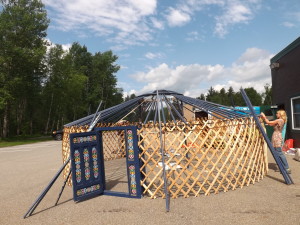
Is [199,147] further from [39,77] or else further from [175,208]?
[39,77]

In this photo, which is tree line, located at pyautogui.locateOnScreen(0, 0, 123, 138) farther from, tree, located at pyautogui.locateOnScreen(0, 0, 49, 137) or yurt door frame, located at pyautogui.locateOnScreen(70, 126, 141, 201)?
yurt door frame, located at pyautogui.locateOnScreen(70, 126, 141, 201)

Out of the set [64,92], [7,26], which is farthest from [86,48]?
[7,26]

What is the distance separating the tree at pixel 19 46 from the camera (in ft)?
58.1

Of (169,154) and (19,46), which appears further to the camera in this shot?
(19,46)

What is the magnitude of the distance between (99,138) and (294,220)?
3.41m

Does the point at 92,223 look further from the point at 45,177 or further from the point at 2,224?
the point at 45,177

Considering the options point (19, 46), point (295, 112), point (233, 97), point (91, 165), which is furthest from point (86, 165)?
point (233, 97)

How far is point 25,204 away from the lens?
14.1 ft

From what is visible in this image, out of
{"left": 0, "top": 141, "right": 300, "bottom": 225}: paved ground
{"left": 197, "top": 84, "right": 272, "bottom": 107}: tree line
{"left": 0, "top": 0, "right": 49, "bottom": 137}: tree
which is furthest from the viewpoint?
{"left": 197, "top": 84, "right": 272, "bottom": 107}: tree line

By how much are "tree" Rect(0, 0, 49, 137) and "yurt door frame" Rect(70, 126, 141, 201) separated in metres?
15.3

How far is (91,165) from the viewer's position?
4582 millimetres

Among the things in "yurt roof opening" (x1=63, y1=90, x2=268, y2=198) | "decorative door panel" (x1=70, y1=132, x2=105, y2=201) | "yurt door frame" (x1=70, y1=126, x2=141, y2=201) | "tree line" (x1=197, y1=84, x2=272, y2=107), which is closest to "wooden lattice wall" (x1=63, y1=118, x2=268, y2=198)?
"yurt roof opening" (x1=63, y1=90, x2=268, y2=198)

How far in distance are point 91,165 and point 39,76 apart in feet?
66.6

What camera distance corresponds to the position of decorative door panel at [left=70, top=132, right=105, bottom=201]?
14.1 ft
